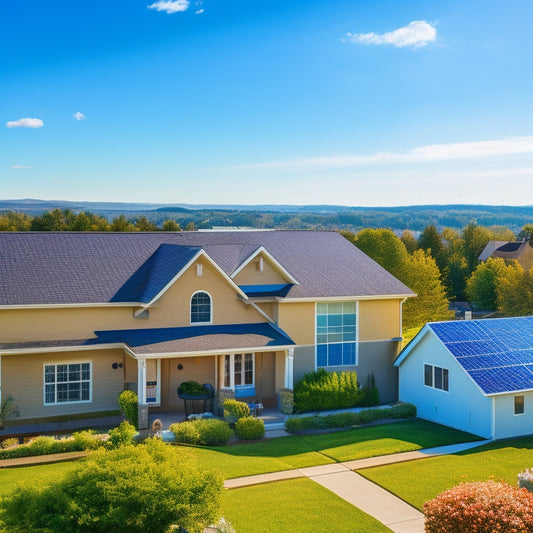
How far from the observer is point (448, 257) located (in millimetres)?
98375

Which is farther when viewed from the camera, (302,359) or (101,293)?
(302,359)

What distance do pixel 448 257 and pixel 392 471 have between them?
83.0m

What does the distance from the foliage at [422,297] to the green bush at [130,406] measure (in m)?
37.7

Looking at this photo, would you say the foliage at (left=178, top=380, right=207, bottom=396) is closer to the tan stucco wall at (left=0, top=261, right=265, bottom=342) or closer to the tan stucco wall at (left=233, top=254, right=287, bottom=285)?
the tan stucco wall at (left=0, top=261, right=265, bottom=342)

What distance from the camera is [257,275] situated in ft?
95.0

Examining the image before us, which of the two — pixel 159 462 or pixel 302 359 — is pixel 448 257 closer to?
pixel 302 359

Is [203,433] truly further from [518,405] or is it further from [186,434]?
[518,405]

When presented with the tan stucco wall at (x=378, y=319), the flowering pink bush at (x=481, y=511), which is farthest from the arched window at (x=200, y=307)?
the flowering pink bush at (x=481, y=511)

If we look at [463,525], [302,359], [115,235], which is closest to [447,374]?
[302,359]

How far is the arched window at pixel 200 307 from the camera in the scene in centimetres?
2734

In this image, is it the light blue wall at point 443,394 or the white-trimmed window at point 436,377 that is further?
the white-trimmed window at point 436,377

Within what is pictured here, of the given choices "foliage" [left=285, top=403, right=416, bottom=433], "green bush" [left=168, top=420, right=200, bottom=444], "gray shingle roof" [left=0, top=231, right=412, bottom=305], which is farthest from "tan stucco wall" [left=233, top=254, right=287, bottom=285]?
"green bush" [left=168, top=420, right=200, bottom=444]

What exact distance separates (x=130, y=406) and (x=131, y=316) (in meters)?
4.18

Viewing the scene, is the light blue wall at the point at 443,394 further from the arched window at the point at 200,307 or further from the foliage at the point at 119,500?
the foliage at the point at 119,500
